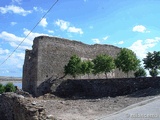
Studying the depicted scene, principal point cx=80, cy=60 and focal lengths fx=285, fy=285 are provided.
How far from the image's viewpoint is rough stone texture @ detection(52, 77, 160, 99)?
70.7ft

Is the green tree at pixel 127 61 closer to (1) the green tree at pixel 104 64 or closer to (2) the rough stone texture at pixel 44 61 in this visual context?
(1) the green tree at pixel 104 64

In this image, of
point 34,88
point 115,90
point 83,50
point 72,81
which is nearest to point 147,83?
point 115,90

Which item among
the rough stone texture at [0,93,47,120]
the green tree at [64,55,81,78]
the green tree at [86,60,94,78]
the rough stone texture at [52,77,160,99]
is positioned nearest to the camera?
the rough stone texture at [0,93,47,120]

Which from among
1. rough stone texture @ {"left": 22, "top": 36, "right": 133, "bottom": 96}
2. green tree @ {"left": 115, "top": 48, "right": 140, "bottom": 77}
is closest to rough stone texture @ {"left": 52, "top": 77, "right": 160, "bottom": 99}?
rough stone texture @ {"left": 22, "top": 36, "right": 133, "bottom": 96}

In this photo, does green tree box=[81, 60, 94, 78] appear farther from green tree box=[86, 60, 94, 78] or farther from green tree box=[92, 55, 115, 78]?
green tree box=[92, 55, 115, 78]

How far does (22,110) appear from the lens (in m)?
11.0

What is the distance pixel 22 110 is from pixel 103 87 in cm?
1493

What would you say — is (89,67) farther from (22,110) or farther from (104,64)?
(22,110)

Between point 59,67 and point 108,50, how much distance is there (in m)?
10.7

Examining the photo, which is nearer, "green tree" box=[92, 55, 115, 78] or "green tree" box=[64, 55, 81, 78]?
"green tree" box=[92, 55, 115, 78]

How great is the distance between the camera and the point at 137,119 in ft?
31.1

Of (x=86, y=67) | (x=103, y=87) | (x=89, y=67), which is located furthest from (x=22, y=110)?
(x=89, y=67)

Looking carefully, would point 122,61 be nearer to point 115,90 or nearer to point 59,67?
point 59,67

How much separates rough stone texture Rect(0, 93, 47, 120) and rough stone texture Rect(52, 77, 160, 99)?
10396 mm
